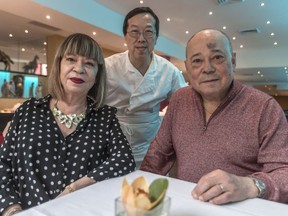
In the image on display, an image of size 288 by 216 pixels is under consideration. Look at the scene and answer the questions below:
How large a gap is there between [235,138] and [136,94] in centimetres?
83

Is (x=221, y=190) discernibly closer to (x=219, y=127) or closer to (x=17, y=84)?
(x=219, y=127)

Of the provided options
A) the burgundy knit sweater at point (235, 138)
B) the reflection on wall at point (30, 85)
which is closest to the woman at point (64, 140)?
the burgundy knit sweater at point (235, 138)

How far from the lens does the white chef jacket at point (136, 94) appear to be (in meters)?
1.82

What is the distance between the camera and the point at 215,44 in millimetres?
1184

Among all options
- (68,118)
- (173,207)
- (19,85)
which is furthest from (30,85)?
(173,207)

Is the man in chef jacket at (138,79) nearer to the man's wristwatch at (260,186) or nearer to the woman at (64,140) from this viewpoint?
the woman at (64,140)

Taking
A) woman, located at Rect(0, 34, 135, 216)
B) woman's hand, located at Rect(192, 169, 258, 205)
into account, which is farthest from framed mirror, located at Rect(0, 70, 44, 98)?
woman's hand, located at Rect(192, 169, 258, 205)

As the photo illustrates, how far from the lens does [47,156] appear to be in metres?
1.05

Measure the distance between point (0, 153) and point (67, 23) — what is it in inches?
198

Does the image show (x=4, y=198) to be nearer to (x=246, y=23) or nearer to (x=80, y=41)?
(x=80, y=41)

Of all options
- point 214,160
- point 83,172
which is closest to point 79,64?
point 83,172

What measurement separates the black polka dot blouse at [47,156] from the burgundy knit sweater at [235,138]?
25 centimetres

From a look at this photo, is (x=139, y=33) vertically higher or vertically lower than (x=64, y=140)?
higher

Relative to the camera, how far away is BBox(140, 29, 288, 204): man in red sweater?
107cm
